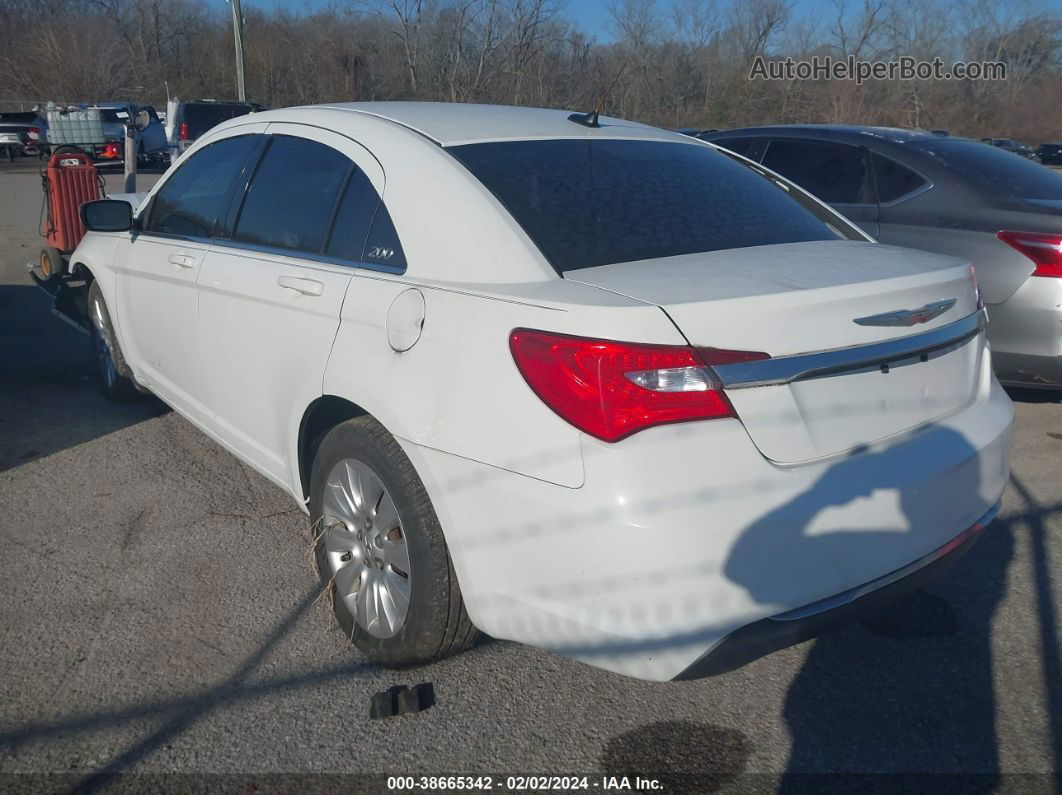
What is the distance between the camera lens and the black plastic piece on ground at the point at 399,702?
2699mm

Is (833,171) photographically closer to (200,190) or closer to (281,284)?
(200,190)

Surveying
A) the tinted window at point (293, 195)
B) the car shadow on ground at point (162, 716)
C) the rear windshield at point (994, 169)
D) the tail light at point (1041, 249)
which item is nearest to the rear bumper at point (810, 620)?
the car shadow on ground at point (162, 716)

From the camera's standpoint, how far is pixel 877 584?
7.82ft

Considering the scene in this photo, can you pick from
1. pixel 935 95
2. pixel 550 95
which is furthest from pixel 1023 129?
pixel 550 95

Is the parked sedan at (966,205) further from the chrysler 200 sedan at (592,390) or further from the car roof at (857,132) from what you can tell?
the chrysler 200 sedan at (592,390)

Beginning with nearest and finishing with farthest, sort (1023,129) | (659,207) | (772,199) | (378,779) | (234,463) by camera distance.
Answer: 1. (378,779)
2. (659,207)
3. (772,199)
4. (234,463)
5. (1023,129)

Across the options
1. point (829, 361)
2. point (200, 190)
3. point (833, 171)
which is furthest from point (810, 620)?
point (833, 171)

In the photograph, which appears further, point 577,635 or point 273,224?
point 273,224

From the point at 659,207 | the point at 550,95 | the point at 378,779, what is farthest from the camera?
the point at 550,95

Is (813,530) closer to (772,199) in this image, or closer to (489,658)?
(489,658)

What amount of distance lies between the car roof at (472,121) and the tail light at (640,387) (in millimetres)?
1198

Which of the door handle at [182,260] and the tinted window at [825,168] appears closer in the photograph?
the door handle at [182,260]

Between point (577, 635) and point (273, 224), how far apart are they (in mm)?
2101

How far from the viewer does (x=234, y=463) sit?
15.3ft
